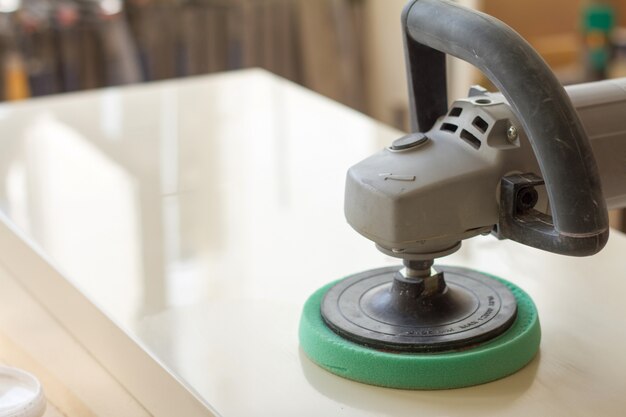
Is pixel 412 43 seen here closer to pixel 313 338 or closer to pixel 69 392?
pixel 313 338

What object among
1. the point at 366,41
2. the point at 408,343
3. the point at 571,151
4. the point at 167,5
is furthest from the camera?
the point at 366,41

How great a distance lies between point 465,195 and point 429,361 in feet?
0.43

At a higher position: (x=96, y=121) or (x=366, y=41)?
(x=96, y=121)

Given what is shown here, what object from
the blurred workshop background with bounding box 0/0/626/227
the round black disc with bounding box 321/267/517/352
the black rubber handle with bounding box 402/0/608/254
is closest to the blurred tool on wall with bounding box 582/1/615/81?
the blurred workshop background with bounding box 0/0/626/227

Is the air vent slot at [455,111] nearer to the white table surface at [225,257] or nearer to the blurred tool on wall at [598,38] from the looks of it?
the white table surface at [225,257]

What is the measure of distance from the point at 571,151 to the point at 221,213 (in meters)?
0.60

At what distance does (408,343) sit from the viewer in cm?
83

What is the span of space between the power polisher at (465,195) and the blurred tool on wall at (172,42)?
7.03 ft

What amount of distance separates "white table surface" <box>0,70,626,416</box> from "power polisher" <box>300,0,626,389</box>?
3 centimetres

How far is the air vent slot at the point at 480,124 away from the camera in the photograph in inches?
31.7

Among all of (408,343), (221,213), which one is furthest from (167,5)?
(408,343)

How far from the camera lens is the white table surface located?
0.83m

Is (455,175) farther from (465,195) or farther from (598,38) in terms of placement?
(598,38)

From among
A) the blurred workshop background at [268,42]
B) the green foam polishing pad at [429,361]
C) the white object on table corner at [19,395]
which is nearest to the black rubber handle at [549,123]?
the green foam polishing pad at [429,361]
